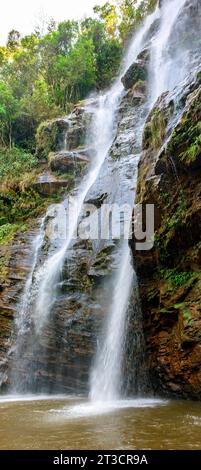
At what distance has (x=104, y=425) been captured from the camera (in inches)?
201

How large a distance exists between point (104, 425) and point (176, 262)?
12.1 feet

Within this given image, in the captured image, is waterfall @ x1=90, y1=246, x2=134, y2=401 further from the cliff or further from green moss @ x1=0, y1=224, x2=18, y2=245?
green moss @ x1=0, y1=224, x2=18, y2=245

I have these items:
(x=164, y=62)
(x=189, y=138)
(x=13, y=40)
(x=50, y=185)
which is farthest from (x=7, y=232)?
(x=13, y=40)

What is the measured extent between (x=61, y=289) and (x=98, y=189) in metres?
3.68

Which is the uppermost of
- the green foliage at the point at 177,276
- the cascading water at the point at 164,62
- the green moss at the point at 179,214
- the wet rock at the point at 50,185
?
the cascading water at the point at 164,62

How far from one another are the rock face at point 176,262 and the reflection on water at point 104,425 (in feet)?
2.17

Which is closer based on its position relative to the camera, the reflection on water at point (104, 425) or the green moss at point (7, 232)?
the reflection on water at point (104, 425)

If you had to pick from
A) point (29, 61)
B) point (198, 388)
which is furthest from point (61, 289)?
point (29, 61)

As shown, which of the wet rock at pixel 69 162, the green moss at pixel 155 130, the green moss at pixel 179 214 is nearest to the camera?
the green moss at pixel 179 214

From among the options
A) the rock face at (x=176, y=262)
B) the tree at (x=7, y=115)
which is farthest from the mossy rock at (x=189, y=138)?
the tree at (x=7, y=115)

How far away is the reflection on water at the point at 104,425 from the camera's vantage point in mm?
4176

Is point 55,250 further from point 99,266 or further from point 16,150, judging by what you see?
point 16,150

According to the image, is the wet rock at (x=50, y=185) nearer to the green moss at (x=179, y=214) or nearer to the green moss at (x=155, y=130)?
the green moss at (x=155, y=130)

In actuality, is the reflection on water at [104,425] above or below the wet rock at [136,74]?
below
